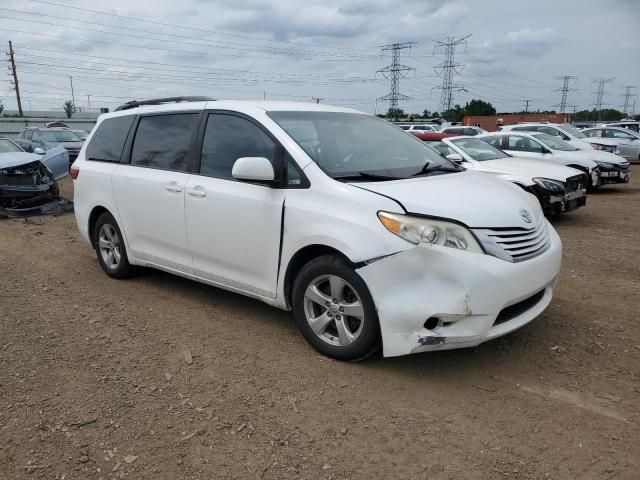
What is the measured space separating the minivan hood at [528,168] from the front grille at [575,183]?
72 mm

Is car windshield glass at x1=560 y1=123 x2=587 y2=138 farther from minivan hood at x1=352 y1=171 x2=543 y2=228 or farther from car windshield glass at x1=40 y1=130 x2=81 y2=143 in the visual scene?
car windshield glass at x1=40 y1=130 x2=81 y2=143

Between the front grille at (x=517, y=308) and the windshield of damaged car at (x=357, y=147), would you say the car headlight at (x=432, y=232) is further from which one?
the windshield of damaged car at (x=357, y=147)

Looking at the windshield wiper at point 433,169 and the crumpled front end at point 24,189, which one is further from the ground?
the windshield wiper at point 433,169

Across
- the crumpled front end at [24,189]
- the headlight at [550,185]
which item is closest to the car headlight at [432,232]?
the headlight at [550,185]

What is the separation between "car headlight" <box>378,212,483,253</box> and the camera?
3219 millimetres

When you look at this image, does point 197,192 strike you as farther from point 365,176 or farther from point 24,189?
point 24,189

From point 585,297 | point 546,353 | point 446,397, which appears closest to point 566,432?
point 446,397

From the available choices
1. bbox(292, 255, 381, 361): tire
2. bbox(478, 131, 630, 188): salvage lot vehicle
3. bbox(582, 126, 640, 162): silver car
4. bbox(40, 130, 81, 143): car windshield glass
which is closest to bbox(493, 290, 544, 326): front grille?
bbox(292, 255, 381, 361): tire

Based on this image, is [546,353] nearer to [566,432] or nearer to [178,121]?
[566,432]

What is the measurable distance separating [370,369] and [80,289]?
3.33 m

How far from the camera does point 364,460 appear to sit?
267 centimetres

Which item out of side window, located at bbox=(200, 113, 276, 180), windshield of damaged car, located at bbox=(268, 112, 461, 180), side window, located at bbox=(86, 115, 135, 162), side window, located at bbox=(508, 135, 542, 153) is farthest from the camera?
side window, located at bbox=(508, 135, 542, 153)

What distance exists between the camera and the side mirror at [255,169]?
370 cm

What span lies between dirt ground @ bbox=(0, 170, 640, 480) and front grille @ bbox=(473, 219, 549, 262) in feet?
2.51
